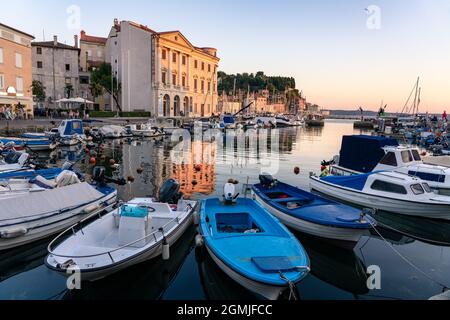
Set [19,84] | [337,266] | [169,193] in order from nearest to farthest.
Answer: [337,266] → [169,193] → [19,84]

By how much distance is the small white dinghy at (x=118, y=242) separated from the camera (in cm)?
801

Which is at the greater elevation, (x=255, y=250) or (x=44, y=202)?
(x=44, y=202)

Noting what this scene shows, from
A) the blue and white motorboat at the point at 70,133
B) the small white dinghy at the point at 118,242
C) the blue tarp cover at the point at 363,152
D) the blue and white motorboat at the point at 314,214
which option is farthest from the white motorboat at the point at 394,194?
the blue and white motorboat at the point at 70,133

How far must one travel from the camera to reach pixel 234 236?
376 inches

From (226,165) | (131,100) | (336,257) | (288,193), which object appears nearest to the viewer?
(336,257)

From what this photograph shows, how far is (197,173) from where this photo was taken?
2452 centimetres

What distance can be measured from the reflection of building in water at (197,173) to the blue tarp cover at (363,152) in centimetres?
873

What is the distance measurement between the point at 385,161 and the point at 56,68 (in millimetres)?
64565

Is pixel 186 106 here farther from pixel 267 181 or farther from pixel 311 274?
pixel 311 274

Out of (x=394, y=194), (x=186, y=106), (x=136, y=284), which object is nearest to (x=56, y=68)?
(x=186, y=106)

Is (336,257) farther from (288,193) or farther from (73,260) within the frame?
(73,260)

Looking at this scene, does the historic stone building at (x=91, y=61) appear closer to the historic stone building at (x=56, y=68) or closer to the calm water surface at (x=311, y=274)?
the historic stone building at (x=56, y=68)

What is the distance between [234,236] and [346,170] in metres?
13.3
